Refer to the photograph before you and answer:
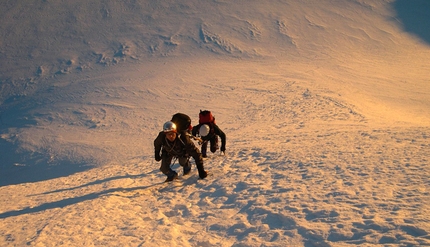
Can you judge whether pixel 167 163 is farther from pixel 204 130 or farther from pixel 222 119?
pixel 222 119

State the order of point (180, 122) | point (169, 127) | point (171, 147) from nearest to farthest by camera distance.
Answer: point (169, 127)
point (171, 147)
point (180, 122)

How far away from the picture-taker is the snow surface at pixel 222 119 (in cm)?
432

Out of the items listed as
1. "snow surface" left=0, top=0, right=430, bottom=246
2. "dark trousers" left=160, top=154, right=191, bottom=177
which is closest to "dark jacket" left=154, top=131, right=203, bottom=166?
"dark trousers" left=160, top=154, right=191, bottom=177

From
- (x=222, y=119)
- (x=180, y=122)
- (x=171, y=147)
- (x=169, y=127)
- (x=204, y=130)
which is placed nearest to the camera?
(x=169, y=127)

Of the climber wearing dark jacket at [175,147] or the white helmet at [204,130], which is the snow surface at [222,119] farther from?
the white helmet at [204,130]

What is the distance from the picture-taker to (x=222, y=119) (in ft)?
48.1

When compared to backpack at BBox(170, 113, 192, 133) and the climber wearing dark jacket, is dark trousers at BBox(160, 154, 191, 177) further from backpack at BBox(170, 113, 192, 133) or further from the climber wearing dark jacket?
backpack at BBox(170, 113, 192, 133)

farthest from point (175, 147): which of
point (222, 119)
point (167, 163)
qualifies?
point (222, 119)

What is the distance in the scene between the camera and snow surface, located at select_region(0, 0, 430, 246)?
432 cm

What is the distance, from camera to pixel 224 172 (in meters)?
6.60

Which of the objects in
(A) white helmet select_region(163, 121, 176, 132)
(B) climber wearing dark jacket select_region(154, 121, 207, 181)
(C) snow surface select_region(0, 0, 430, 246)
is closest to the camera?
(C) snow surface select_region(0, 0, 430, 246)

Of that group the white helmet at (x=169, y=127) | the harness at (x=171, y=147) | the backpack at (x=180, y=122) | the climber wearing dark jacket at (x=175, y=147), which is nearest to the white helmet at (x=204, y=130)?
A: the backpack at (x=180, y=122)

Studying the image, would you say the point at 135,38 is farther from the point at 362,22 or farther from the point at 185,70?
the point at 362,22

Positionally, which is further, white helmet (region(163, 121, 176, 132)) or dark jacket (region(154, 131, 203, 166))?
dark jacket (region(154, 131, 203, 166))
